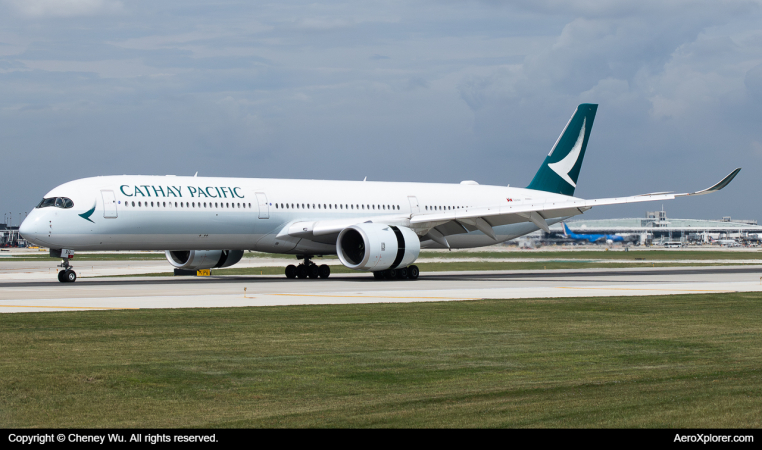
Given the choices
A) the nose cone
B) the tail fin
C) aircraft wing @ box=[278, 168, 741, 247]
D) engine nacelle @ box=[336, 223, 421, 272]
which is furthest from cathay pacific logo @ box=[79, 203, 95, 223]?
the tail fin

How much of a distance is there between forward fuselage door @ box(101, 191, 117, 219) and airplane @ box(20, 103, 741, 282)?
37mm

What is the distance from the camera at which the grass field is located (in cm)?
888

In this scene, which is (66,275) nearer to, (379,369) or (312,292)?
(312,292)

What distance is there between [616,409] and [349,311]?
1188 centimetres

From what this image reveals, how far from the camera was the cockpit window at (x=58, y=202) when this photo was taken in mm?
31328

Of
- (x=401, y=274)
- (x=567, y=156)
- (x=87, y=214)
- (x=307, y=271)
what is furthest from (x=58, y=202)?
(x=567, y=156)

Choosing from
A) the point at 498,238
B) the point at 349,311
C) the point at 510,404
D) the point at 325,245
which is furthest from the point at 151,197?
the point at 510,404

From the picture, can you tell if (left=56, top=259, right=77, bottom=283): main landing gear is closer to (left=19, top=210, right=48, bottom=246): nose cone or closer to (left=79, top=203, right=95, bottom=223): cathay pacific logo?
(left=19, top=210, right=48, bottom=246): nose cone

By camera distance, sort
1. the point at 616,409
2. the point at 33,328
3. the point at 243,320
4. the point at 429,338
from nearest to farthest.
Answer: the point at 616,409 → the point at 429,338 → the point at 33,328 → the point at 243,320

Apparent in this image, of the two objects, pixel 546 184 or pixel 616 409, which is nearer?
pixel 616 409

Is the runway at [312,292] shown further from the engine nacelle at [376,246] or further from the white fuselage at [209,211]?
the white fuselage at [209,211]
